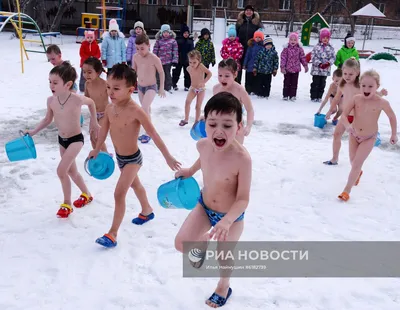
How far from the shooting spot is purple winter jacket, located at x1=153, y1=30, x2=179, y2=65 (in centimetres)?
1049

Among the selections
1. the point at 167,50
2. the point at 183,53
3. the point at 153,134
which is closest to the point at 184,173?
the point at 153,134

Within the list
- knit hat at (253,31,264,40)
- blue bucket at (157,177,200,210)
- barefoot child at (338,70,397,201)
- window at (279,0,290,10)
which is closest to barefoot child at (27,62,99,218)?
blue bucket at (157,177,200,210)

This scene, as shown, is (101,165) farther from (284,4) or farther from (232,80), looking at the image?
(284,4)

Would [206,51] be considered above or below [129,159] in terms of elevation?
above

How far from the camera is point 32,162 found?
5.64m

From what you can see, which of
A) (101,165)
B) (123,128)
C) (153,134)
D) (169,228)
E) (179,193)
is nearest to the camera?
(179,193)

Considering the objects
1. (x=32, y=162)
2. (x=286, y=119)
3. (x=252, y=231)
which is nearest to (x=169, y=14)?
(x=286, y=119)

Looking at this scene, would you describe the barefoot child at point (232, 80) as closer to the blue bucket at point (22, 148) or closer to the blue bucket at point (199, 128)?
the blue bucket at point (199, 128)

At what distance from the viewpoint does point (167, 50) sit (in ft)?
34.4

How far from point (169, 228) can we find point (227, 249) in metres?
1.33

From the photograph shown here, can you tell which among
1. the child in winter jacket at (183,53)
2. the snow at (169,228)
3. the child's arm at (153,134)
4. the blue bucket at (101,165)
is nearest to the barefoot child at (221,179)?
the child's arm at (153,134)

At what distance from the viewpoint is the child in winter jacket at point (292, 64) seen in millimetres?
10312

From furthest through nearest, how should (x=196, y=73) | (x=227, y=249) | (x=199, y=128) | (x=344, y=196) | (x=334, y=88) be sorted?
(x=334, y=88) → (x=196, y=73) → (x=199, y=128) → (x=344, y=196) → (x=227, y=249)

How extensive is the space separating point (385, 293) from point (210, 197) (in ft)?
5.28
